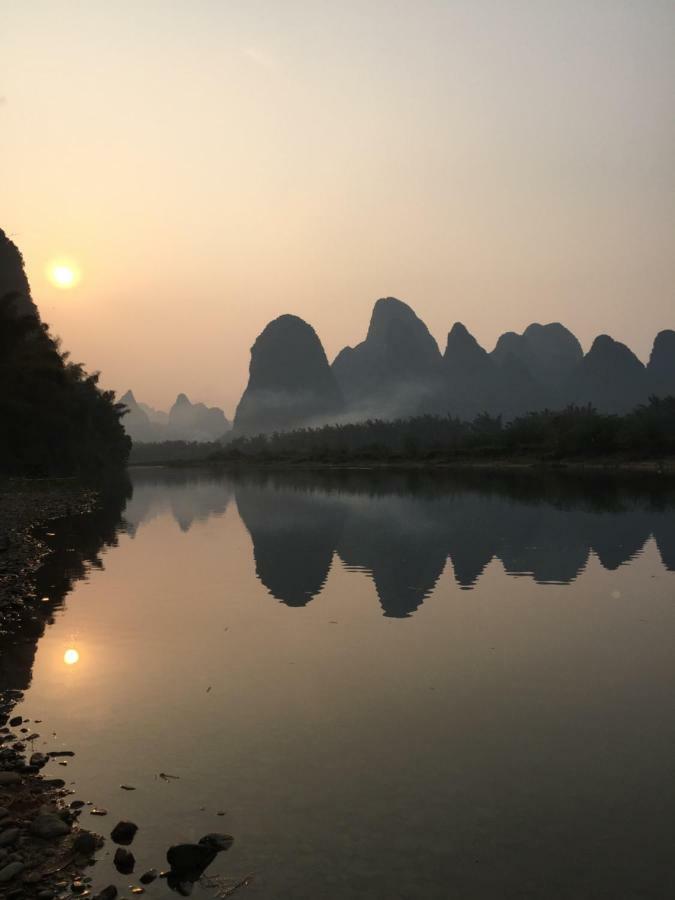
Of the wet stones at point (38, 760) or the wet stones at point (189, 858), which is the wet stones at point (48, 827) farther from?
the wet stones at point (38, 760)

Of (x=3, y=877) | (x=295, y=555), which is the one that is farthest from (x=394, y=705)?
(x=295, y=555)

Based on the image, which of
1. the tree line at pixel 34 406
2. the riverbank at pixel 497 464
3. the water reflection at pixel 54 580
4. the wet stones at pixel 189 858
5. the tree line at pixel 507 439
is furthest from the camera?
the tree line at pixel 507 439

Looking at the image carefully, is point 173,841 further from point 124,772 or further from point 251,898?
point 124,772

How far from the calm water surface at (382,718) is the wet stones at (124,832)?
0.38ft

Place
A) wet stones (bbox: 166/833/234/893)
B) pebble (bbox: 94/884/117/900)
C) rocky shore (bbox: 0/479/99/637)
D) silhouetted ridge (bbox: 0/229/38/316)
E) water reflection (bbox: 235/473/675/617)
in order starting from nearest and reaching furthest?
pebble (bbox: 94/884/117/900), wet stones (bbox: 166/833/234/893), rocky shore (bbox: 0/479/99/637), water reflection (bbox: 235/473/675/617), silhouetted ridge (bbox: 0/229/38/316)

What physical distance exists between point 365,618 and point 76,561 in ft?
34.9

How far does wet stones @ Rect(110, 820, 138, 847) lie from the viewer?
554 cm

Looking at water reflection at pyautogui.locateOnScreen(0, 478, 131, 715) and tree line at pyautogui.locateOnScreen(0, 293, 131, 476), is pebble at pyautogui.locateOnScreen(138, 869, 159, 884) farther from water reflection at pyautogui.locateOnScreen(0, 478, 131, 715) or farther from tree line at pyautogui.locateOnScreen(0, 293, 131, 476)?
tree line at pyautogui.locateOnScreen(0, 293, 131, 476)

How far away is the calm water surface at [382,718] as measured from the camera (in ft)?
17.5

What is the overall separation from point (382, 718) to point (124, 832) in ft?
10.5

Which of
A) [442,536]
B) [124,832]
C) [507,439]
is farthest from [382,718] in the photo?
[507,439]

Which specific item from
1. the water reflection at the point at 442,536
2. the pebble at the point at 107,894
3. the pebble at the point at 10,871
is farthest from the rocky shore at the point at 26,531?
the pebble at the point at 107,894

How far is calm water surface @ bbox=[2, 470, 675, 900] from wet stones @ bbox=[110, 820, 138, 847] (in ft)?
0.38

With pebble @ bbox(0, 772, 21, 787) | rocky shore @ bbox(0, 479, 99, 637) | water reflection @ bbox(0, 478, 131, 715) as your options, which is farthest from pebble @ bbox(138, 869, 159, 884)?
rocky shore @ bbox(0, 479, 99, 637)
